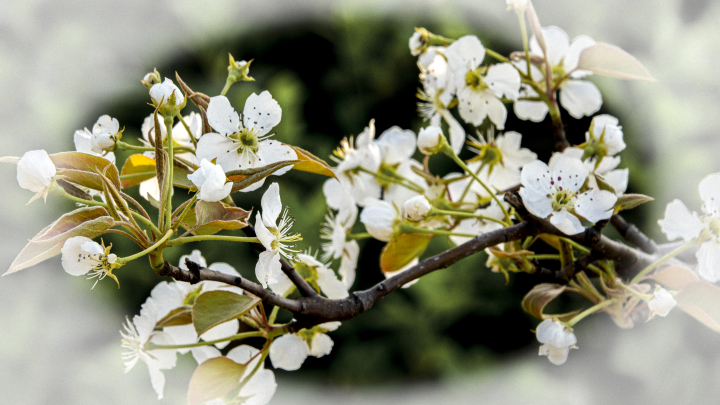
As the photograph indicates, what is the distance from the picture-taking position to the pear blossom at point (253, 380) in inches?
13.2

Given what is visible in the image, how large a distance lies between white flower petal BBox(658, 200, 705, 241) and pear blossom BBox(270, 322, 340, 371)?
22cm

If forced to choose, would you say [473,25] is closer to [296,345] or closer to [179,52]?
[179,52]

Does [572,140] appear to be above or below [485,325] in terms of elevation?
above

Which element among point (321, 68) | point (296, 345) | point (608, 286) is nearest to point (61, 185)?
point (296, 345)

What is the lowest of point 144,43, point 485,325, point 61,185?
point 485,325

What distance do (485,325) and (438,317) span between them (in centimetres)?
15

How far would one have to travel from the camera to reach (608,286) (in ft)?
1.18

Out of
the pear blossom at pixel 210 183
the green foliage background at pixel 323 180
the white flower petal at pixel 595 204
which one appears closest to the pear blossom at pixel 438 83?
the white flower petal at pixel 595 204

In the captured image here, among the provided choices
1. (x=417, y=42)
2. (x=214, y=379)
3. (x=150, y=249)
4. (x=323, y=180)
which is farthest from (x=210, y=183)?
(x=323, y=180)

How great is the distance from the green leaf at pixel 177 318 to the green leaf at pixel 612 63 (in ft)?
1.09

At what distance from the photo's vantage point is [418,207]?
35 cm

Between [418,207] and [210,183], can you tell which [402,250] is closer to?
[418,207]

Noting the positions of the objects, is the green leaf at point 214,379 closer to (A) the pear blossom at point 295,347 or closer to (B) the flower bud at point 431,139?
(A) the pear blossom at point 295,347

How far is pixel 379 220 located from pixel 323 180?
3.22 feet
